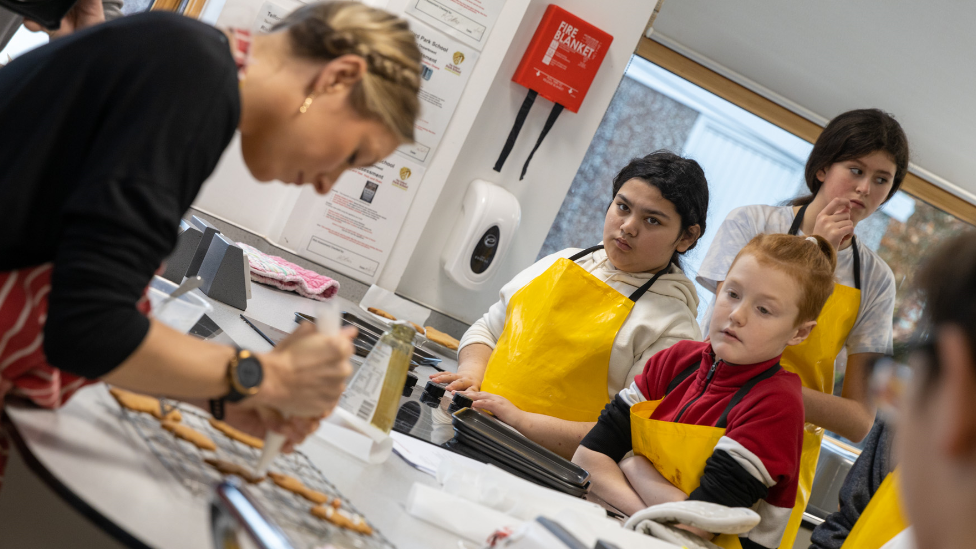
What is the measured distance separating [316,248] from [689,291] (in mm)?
1402

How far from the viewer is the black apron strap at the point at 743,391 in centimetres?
146

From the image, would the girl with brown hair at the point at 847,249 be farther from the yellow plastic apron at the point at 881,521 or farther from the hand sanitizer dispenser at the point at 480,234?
the hand sanitizer dispenser at the point at 480,234

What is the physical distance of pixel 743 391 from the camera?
1477 millimetres

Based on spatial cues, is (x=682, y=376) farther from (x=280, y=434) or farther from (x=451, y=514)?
(x=280, y=434)

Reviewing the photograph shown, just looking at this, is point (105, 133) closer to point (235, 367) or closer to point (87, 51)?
point (87, 51)

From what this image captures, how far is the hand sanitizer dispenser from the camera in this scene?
278 cm

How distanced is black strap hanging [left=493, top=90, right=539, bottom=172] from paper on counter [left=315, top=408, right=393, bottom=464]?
192 cm

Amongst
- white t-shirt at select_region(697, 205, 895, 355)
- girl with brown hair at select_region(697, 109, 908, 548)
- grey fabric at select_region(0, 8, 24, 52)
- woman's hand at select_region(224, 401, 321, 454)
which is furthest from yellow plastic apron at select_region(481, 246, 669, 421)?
grey fabric at select_region(0, 8, 24, 52)

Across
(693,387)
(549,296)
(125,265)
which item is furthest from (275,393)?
(549,296)

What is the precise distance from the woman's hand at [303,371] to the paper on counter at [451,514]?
8.4 inches

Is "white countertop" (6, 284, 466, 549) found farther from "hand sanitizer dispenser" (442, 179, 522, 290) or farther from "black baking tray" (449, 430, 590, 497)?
"hand sanitizer dispenser" (442, 179, 522, 290)

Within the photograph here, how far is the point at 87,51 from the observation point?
72 cm

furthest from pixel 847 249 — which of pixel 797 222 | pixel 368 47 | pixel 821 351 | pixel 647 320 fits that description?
pixel 368 47

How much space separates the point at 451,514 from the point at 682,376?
906mm
